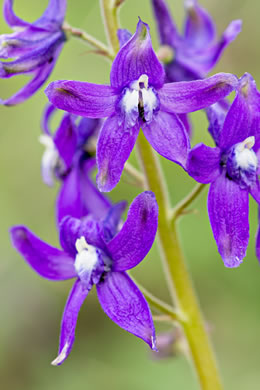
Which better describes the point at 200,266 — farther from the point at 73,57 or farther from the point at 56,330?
the point at 73,57

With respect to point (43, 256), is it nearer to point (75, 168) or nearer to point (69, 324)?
point (69, 324)

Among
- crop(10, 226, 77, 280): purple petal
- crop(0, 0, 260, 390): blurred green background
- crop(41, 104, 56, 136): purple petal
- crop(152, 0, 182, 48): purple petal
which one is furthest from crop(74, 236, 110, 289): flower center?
crop(0, 0, 260, 390): blurred green background

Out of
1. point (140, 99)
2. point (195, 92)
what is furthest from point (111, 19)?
point (195, 92)

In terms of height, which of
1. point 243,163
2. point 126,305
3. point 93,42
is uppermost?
point 93,42

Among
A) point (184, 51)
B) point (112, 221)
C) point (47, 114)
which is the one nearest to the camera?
point (112, 221)

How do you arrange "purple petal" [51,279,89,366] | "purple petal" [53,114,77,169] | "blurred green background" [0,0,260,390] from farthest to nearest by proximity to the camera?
1. "blurred green background" [0,0,260,390]
2. "purple petal" [53,114,77,169]
3. "purple petal" [51,279,89,366]

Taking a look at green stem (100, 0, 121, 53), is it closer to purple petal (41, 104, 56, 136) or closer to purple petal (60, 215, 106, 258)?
purple petal (41, 104, 56, 136)
